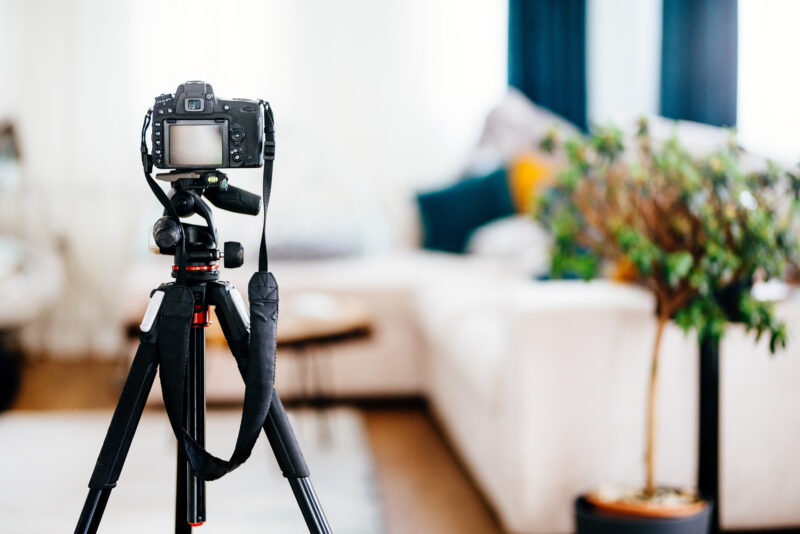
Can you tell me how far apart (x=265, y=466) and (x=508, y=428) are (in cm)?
87

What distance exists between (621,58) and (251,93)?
1.88 m

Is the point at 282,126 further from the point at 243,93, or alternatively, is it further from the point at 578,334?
the point at 578,334

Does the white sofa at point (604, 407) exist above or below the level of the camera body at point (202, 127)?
below

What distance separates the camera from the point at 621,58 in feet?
13.5

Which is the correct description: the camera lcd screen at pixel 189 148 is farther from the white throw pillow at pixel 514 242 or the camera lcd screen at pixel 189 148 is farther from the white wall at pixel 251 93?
the white wall at pixel 251 93

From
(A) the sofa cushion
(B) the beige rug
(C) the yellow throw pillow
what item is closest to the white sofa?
(B) the beige rug

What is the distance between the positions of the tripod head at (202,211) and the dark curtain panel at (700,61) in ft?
10.0

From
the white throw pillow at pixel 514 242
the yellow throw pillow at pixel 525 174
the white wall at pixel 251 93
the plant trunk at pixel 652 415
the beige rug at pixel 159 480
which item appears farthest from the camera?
the white wall at pixel 251 93

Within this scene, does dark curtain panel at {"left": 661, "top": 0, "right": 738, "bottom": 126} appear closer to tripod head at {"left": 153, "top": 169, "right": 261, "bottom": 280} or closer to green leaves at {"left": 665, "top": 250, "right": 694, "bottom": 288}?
green leaves at {"left": 665, "top": 250, "right": 694, "bottom": 288}

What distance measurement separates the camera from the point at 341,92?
418 cm

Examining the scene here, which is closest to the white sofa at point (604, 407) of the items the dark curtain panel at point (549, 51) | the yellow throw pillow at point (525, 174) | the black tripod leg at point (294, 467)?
the black tripod leg at point (294, 467)

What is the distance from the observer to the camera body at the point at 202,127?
0.99 metres

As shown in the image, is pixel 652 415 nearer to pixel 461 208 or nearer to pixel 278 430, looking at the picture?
pixel 278 430

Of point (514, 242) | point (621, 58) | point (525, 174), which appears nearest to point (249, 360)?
point (514, 242)
